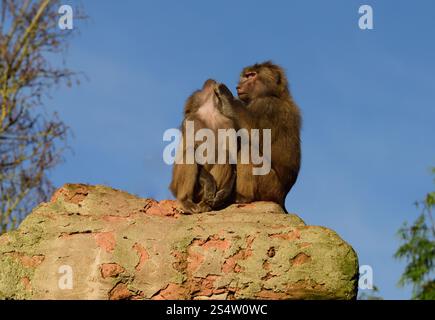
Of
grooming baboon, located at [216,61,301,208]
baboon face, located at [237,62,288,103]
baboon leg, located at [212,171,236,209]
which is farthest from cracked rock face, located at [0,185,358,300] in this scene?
baboon face, located at [237,62,288,103]

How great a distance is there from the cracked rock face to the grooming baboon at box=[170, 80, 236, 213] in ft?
2.49

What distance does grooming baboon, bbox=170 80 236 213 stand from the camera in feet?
25.4

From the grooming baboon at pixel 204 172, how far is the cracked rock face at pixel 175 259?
0.76 metres

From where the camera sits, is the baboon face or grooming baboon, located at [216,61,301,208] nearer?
grooming baboon, located at [216,61,301,208]

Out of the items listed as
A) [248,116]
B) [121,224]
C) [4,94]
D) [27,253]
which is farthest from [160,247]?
[4,94]

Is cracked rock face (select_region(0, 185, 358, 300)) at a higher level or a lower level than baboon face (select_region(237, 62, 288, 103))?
lower

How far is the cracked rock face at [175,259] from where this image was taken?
250 inches

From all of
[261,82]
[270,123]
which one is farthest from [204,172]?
[261,82]

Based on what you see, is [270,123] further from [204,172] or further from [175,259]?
[175,259]

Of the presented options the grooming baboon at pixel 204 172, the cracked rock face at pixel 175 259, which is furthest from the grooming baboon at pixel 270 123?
the cracked rock face at pixel 175 259

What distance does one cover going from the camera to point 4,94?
1553cm

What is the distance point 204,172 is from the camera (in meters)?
7.89

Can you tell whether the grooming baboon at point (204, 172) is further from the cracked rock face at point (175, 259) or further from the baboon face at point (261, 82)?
the cracked rock face at point (175, 259)

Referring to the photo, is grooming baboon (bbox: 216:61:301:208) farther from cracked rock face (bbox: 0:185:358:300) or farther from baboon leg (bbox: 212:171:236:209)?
cracked rock face (bbox: 0:185:358:300)
